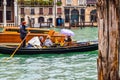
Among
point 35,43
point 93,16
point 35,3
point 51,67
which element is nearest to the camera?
point 51,67

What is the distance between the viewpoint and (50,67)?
1121 cm

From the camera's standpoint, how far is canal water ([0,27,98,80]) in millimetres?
9492

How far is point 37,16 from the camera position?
4253 centimetres

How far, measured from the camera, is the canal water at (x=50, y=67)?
9.49m

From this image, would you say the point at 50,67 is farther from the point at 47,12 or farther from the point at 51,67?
the point at 47,12

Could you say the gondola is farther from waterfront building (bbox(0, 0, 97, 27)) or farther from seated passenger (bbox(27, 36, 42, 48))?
waterfront building (bbox(0, 0, 97, 27))

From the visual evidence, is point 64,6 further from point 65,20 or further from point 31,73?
point 31,73

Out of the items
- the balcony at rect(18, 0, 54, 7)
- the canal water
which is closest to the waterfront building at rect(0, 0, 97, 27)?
the balcony at rect(18, 0, 54, 7)

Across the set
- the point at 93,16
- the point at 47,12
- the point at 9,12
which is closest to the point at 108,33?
the point at 9,12

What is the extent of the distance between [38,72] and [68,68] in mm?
1034

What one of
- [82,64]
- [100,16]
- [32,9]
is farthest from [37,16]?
[100,16]

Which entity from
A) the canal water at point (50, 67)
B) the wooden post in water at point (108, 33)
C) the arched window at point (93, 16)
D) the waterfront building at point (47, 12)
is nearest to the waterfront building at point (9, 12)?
the waterfront building at point (47, 12)

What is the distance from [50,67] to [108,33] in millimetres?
6494

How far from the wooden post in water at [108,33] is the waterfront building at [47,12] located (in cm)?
3364
